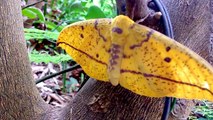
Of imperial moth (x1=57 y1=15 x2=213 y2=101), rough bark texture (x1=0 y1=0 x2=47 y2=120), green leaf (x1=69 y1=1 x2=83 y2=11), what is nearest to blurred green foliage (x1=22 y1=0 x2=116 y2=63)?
green leaf (x1=69 y1=1 x2=83 y2=11)

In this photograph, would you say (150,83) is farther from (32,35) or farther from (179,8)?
(32,35)

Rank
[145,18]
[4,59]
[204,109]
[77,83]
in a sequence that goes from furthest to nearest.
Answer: [77,83] < [204,109] < [4,59] < [145,18]

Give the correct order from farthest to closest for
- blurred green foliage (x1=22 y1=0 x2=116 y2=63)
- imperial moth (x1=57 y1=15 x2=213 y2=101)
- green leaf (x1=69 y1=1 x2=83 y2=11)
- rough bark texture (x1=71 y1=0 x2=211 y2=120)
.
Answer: green leaf (x1=69 y1=1 x2=83 y2=11)
blurred green foliage (x1=22 y1=0 x2=116 y2=63)
rough bark texture (x1=71 y1=0 x2=211 y2=120)
imperial moth (x1=57 y1=15 x2=213 y2=101)

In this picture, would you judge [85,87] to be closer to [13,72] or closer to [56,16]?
[13,72]

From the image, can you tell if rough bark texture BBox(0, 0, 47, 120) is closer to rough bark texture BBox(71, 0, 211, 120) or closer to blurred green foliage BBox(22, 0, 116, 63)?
rough bark texture BBox(71, 0, 211, 120)

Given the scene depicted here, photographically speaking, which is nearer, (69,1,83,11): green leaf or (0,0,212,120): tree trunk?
(0,0,212,120): tree trunk

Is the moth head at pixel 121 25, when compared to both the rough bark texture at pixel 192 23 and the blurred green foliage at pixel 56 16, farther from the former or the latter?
the blurred green foliage at pixel 56 16

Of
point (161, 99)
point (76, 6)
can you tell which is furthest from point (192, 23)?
point (76, 6)

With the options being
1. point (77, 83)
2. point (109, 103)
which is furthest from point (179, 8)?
point (77, 83)
